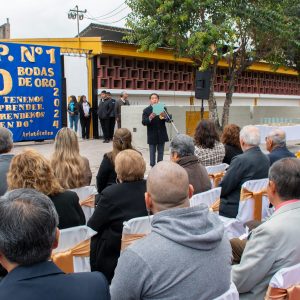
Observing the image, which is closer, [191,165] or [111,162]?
[191,165]

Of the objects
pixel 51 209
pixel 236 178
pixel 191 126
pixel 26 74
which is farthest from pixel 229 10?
pixel 51 209

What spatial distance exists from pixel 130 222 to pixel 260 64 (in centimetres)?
2331

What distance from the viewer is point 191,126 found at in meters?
16.8

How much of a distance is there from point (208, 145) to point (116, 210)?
8.24 feet

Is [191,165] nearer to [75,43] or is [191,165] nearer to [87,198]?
[87,198]

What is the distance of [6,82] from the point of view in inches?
539

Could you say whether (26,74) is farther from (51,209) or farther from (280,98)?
(280,98)

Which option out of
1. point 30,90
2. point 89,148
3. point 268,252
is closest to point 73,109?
point 30,90

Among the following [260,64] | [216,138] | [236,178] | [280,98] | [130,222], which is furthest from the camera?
[280,98]

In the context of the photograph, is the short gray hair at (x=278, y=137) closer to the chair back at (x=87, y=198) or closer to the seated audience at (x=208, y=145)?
the seated audience at (x=208, y=145)

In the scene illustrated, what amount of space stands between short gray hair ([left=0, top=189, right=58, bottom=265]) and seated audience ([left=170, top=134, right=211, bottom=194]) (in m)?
2.77

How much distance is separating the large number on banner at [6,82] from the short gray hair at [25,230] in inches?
502

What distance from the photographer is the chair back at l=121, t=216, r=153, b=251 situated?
3.10 meters

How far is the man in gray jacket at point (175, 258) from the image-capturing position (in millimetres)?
1873
